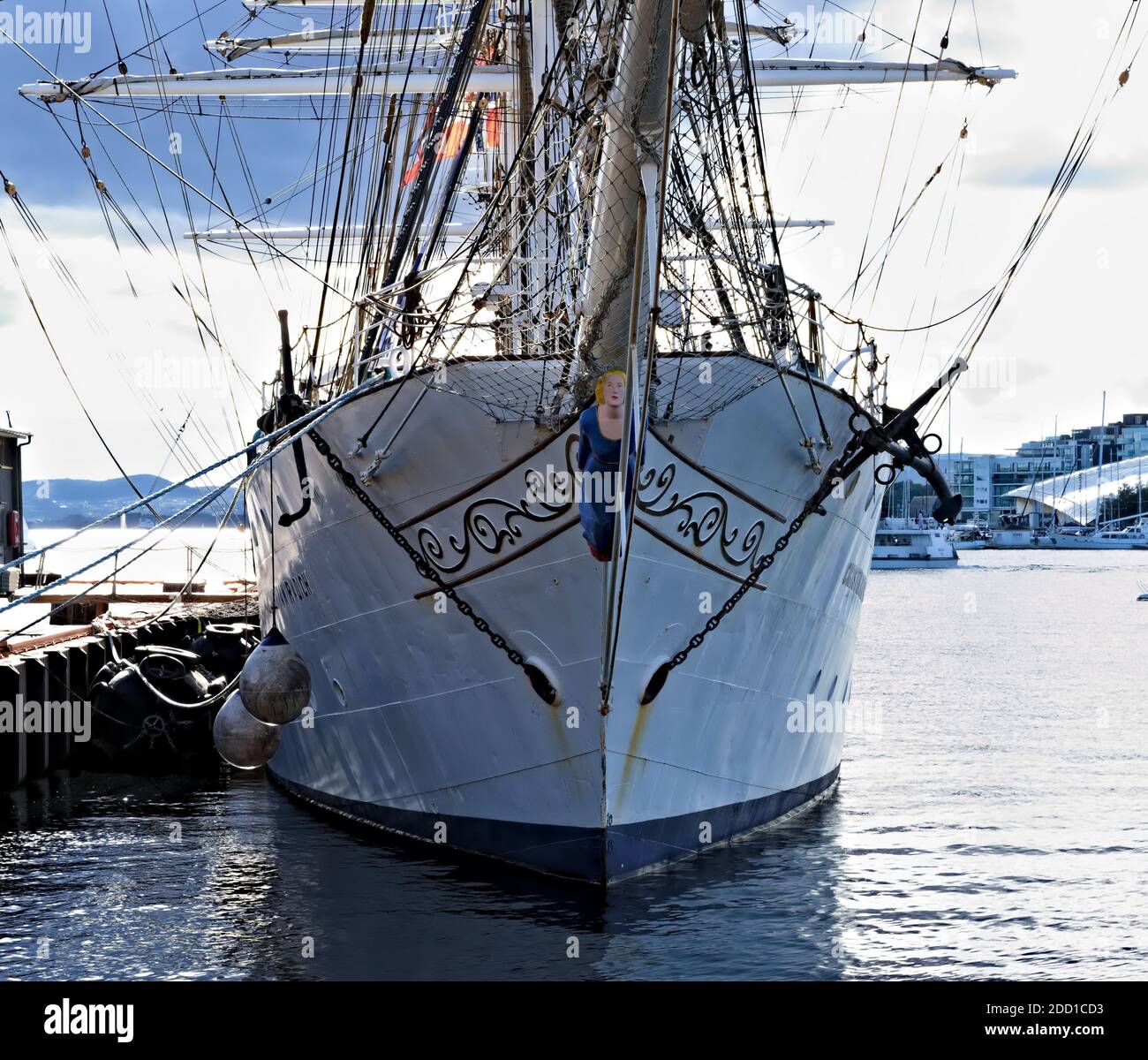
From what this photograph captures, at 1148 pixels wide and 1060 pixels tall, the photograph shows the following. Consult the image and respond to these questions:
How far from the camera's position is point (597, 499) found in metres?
9.88

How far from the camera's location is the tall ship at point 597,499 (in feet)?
32.8

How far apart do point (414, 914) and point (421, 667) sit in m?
1.93

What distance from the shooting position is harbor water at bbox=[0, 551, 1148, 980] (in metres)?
9.78

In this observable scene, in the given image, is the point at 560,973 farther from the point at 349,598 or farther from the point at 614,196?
the point at 614,196

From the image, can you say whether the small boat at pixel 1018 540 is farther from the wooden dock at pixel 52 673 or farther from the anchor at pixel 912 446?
the anchor at pixel 912 446

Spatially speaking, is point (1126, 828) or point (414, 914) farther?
point (1126, 828)

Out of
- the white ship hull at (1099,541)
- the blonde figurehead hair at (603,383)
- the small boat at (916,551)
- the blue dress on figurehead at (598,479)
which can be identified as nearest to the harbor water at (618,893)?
the blue dress on figurehead at (598,479)

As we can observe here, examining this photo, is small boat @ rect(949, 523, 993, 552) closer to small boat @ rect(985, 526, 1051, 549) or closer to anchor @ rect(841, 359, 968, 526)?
small boat @ rect(985, 526, 1051, 549)

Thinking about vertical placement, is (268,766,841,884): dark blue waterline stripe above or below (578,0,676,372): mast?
below

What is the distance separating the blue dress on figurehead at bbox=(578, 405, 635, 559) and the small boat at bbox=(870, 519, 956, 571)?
3224 inches

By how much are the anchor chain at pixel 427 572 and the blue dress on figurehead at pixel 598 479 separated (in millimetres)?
1169

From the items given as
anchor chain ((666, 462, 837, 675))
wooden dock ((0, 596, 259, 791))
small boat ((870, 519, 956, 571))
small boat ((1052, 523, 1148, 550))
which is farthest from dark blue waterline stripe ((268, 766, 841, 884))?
small boat ((1052, 523, 1148, 550))

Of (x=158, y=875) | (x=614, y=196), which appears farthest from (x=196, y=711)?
(x=614, y=196)

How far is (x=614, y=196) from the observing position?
9.84 m
